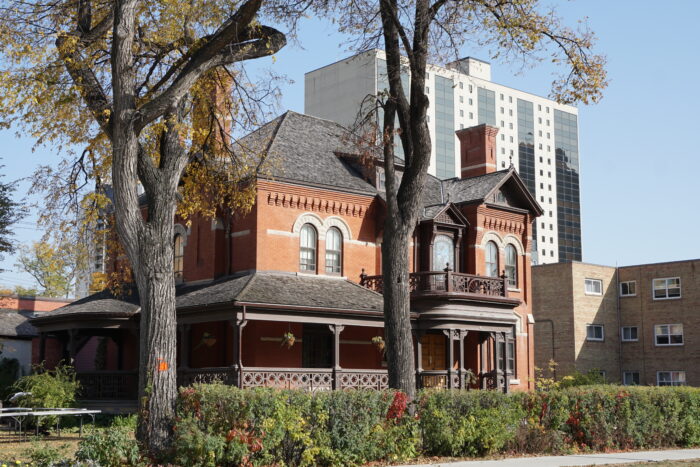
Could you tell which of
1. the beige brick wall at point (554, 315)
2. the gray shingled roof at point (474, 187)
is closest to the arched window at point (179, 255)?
the gray shingled roof at point (474, 187)

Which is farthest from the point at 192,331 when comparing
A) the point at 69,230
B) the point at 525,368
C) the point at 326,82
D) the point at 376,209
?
the point at 326,82

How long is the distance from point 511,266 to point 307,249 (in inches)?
404

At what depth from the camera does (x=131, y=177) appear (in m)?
16.4

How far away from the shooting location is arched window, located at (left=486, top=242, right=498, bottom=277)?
3550 centimetres

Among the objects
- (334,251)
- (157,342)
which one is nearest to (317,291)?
(334,251)

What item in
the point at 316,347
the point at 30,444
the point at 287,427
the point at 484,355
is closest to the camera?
the point at 287,427

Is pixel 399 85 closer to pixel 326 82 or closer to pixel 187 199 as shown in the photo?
pixel 187 199

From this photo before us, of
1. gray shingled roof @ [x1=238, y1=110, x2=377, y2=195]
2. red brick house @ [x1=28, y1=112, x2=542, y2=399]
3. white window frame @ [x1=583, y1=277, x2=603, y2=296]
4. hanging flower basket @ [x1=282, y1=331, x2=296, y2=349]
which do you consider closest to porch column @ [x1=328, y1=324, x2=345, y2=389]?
red brick house @ [x1=28, y1=112, x2=542, y2=399]

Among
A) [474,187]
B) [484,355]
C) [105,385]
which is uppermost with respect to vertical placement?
[474,187]

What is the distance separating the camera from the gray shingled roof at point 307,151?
1225 inches

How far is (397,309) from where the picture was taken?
18.5 metres

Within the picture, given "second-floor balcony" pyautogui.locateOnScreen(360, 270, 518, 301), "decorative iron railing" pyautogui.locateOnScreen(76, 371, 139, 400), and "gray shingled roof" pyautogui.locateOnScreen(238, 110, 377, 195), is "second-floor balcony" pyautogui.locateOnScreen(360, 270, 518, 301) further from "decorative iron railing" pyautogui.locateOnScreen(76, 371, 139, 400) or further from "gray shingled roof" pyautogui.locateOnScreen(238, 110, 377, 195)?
"decorative iron railing" pyautogui.locateOnScreen(76, 371, 139, 400)

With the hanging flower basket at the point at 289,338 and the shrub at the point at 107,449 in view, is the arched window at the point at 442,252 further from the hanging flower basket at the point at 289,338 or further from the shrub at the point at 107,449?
the shrub at the point at 107,449

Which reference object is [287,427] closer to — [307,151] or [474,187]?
[307,151]
